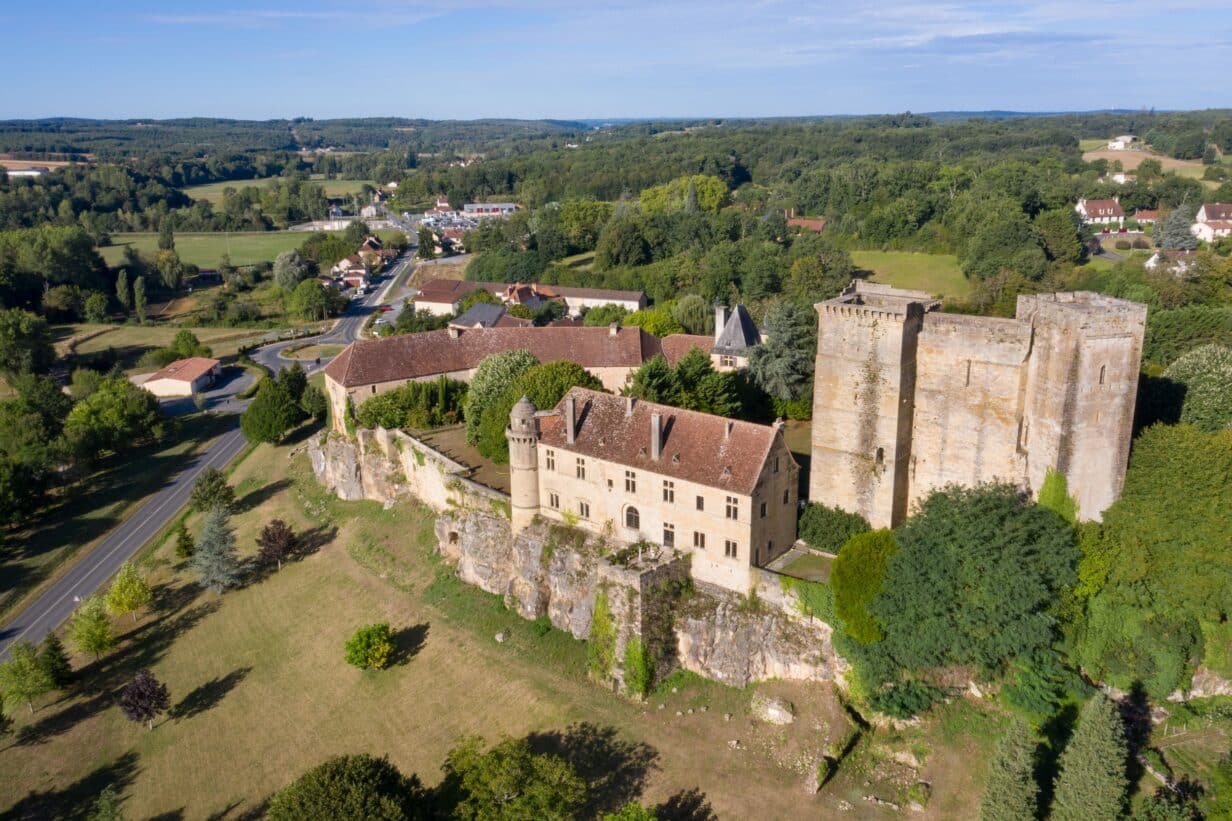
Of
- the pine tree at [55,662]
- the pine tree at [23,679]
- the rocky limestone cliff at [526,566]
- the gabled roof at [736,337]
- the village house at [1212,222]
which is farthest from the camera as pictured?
the village house at [1212,222]

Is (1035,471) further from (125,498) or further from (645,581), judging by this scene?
(125,498)

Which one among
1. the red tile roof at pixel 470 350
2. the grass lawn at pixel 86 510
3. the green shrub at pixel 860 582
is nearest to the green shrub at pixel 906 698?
the green shrub at pixel 860 582

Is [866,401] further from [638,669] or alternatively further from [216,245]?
[216,245]

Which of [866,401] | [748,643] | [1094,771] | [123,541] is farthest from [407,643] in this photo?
[1094,771]

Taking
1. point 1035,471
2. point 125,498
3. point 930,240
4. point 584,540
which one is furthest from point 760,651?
point 930,240

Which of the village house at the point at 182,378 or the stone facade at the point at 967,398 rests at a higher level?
the stone facade at the point at 967,398

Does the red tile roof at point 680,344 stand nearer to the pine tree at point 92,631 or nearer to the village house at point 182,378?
the pine tree at point 92,631
